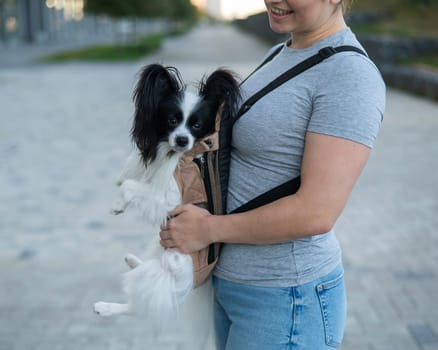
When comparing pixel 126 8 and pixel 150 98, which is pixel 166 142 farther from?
pixel 126 8

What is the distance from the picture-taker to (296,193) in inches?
61.1

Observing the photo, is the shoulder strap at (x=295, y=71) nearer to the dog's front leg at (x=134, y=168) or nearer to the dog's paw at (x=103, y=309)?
the dog's front leg at (x=134, y=168)

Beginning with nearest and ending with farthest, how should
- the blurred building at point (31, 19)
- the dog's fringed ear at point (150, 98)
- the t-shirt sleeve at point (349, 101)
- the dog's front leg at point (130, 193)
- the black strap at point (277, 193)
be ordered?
the t-shirt sleeve at point (349, 101), the black strap at point (277, 193), the dog's fringed ear at point (150, 98), the dog's front leg at point (130, 193), the blurred building at point (31, 19)

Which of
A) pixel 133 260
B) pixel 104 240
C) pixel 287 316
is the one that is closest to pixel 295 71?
pixel 287 316

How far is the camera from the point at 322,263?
1725mm

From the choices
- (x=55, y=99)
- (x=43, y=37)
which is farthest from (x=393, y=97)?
(x=43, y=37)

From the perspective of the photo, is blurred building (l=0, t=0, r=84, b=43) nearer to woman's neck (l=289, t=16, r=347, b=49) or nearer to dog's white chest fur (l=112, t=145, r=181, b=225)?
dog's white chest fur (l=112, t=145, r=181, b=225)

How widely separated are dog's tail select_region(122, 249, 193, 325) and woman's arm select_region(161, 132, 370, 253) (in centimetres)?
11

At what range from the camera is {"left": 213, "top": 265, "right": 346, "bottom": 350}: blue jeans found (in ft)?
5.54

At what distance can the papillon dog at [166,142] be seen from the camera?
69.1 inches

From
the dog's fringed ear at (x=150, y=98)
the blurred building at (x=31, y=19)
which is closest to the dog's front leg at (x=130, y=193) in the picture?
the dog's fringed ear at (x=150, y=98)

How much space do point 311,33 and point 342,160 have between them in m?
0.38

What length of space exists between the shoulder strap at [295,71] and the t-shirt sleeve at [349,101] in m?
0.03

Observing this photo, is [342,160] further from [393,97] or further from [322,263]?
[393,97]
